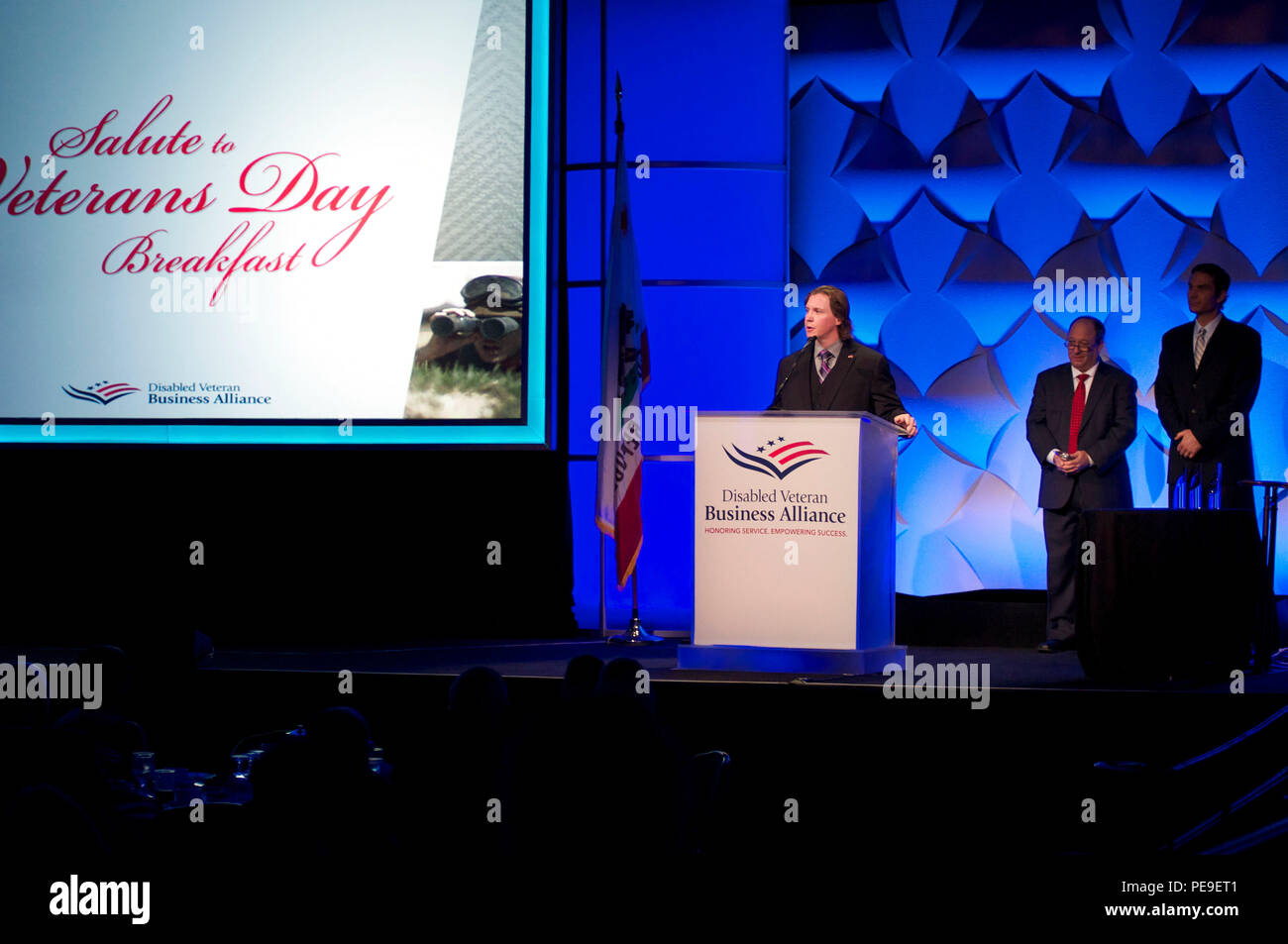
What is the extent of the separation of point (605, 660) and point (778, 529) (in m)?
0.89

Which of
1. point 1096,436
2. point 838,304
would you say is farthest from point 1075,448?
point 838,304

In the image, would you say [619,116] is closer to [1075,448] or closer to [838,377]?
[838,377]

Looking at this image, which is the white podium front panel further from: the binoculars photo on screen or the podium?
the binoculars photo on screen

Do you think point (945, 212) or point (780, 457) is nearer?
point (780, 457)

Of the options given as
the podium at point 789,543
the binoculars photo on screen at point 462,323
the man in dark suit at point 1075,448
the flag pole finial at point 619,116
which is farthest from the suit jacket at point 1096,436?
the binoculars photo on screen at point 462,323

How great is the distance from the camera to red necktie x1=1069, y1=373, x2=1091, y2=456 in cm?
593

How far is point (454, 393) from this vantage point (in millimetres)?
6070

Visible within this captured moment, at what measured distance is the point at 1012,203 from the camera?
6.88 meters

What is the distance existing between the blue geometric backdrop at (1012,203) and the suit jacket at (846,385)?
200 centimetres

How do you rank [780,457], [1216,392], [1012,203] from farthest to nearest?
[1012,203]
[1216,392]
[780,457]

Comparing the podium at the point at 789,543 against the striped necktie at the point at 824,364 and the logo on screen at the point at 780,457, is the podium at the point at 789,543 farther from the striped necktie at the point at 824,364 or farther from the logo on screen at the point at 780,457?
the striped necktie at the point at 824,364

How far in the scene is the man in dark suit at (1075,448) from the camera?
228 inches
